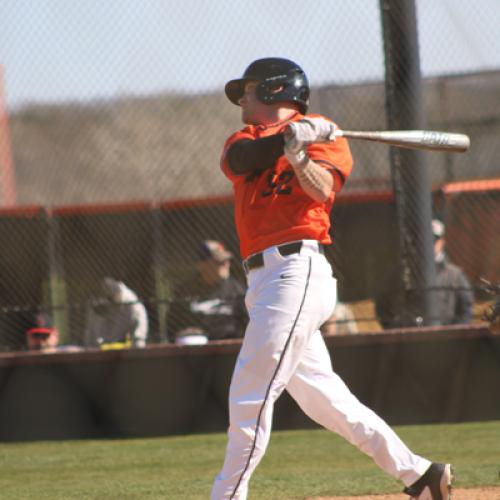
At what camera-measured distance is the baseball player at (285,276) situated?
159 inches

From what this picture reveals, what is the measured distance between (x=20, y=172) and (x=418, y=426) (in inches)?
259

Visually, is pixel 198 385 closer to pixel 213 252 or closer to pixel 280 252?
Result: pixel 213 252

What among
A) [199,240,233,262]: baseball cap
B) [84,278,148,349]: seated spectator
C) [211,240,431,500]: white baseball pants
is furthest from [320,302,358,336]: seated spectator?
[211,240,431,500]: white baseball pants

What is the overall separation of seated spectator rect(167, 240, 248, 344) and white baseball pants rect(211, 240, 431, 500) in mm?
3861

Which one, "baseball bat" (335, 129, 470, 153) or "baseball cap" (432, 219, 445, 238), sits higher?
"baseball bat" (335, 129, 470, 153)

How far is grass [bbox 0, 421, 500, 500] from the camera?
5527 millimetres

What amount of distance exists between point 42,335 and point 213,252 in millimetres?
1436

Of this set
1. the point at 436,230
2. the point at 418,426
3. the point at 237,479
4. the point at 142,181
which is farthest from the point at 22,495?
the point at 142,181

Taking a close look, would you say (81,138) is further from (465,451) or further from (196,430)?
(465,451)

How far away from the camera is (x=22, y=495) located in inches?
220

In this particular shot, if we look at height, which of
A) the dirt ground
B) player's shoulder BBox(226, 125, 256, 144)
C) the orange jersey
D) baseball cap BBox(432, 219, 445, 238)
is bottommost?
the dirt ground

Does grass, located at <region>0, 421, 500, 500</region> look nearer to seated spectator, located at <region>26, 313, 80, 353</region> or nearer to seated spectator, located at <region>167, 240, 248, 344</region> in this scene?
seated spectator, located at <region>167, 240, 248, 344</region>

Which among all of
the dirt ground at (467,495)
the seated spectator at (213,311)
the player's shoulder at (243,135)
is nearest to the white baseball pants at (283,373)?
the player's shoulder at (243,135)

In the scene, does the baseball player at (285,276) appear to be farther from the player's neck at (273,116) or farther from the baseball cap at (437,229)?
the baseball cap at (437,229)
